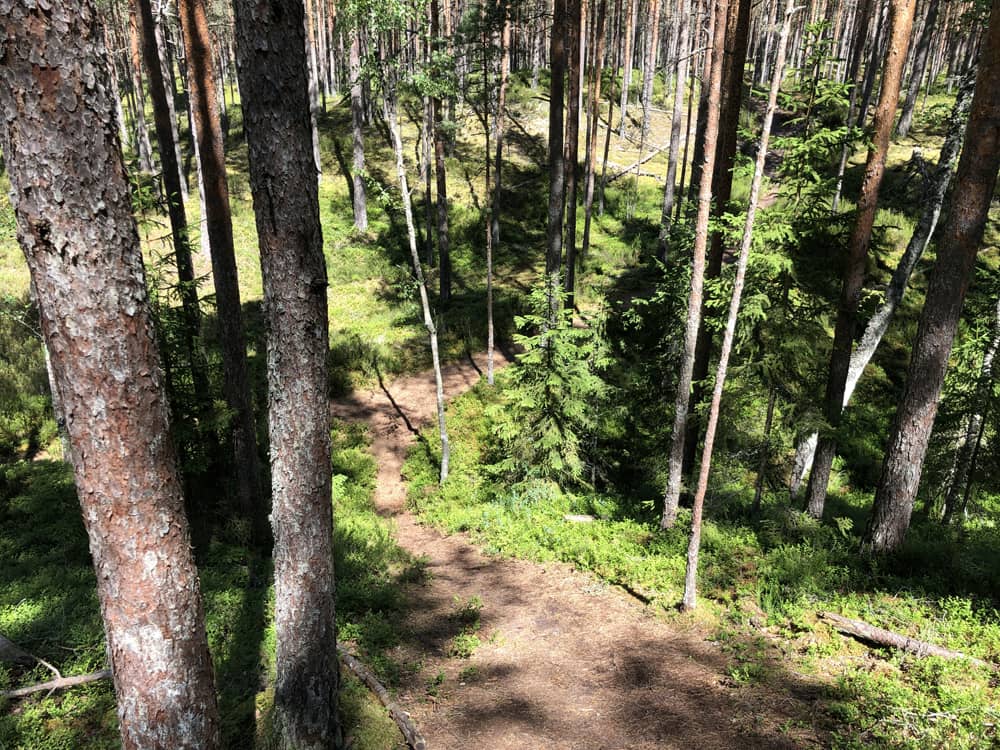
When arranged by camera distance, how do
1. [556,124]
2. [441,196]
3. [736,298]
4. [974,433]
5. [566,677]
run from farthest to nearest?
[441,196] → [556,124] → [974,433] → [566,677] → [736,298]

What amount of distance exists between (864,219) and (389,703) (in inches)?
405

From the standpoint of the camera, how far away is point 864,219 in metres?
9.41

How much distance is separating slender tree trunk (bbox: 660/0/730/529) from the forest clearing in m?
0.06

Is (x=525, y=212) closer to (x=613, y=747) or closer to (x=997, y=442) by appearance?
(x=997, y=442)

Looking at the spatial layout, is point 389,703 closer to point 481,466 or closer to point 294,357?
point 294,357

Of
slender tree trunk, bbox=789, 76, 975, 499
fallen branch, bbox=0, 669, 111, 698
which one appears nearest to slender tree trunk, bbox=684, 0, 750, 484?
slender tree trunk, bbox=789, 76, 975, 499

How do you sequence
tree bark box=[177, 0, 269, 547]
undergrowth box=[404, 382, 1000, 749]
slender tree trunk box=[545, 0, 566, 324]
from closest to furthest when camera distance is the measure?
1. undergrowth box=[404, 382, 1000, 749]
2. tree bark box=[177, 0, 269, 547]
3. slender tree trunk box=[545, 0, 566, 324]

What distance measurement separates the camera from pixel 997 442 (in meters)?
11.8

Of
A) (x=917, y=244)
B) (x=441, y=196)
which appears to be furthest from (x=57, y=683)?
(x=441, y=196)

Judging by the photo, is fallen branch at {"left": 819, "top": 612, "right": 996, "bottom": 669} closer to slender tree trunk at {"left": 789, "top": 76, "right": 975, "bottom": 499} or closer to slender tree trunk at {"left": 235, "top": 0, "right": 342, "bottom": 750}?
slender tree trunk at {"left": 789, "top": 76, "right": 975, "bottom": 499}

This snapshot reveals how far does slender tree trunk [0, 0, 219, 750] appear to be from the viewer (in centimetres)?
254

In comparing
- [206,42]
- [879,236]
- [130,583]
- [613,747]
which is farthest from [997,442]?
[206,42]

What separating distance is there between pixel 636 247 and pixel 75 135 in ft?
79.2

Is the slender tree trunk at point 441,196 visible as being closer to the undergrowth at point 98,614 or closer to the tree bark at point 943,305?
the undergrowth at point 98,614
